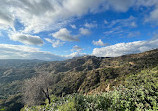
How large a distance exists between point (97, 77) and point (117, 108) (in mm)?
45274

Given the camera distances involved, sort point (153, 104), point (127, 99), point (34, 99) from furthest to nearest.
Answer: point (34, 99)
point (127, 99)
point (153, 104)

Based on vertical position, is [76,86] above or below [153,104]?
below

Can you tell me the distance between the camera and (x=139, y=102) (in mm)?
4488

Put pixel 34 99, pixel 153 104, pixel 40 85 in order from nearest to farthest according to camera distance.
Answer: pixel 153 104 → pixel 40 85 → pixel 34 99

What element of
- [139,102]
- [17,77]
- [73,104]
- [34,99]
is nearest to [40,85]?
[34,99]

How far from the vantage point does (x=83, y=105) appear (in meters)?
5.23

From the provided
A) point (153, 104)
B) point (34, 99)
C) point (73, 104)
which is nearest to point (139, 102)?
point (153, 104)

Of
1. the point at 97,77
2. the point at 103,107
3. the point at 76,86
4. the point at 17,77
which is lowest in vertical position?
the point at 17,77

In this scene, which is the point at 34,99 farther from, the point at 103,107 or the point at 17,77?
the point at 17,77

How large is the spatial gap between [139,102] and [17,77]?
195313mm

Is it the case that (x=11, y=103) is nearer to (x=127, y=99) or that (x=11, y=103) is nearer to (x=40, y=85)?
(x=40, y=85)

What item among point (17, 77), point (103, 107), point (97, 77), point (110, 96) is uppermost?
point (110, 96)

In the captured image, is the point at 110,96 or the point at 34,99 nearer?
the point at 110,96

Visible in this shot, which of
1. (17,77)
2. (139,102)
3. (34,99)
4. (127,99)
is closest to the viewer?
(139,102)
